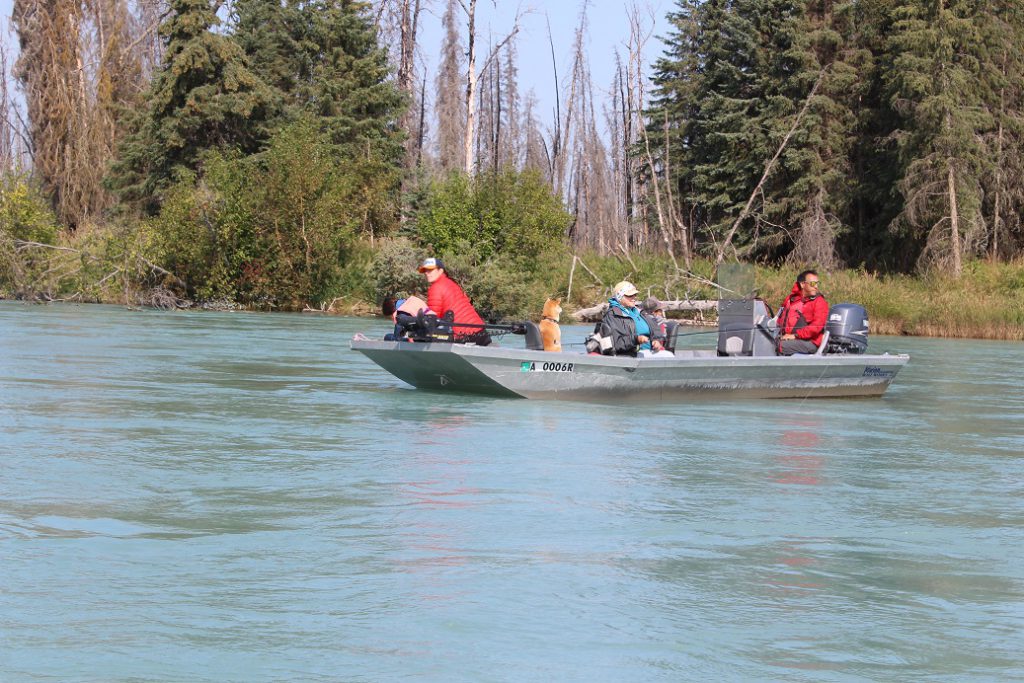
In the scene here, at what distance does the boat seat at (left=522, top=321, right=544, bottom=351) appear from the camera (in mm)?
14109

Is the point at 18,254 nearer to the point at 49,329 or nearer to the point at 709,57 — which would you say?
the point at 49,329

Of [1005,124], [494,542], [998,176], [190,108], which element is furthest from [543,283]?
[494,542]

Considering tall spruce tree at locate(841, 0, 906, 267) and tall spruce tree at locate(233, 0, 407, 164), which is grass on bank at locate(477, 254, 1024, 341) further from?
tall spruce tree at locate(233, 0, 407, 164)

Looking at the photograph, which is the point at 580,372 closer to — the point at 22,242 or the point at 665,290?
the point at 665,290

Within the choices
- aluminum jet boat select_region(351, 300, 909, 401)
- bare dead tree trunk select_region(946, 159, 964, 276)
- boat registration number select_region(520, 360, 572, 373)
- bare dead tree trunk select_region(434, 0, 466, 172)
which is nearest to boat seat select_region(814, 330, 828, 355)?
aluminum jet boat select_region(351, 300, 909, 401)

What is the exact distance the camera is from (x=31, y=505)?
7887mm

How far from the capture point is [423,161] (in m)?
45.2

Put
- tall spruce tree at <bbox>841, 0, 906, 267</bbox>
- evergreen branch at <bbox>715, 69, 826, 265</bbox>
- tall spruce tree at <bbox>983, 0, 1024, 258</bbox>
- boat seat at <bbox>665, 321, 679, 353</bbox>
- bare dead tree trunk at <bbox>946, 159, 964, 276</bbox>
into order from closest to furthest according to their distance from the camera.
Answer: boat seat at <bbox>665, 321, 679, 353</bbox>
bare dead tree trunk at <bbox>946, 159, 964, 276</bbox>
tall spruce tree at <bbox>983, 0, 1024, 258</bbox>
evergreen branch at <bbox>715, 69, 826, 265</bbox>
tall spruce tree at <bbox>841, 0, 906, 267</bbox>

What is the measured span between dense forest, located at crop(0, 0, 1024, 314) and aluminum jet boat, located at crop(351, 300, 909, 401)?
16.8 metres

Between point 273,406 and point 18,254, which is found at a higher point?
point 18,254

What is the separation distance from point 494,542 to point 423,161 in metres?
38.8

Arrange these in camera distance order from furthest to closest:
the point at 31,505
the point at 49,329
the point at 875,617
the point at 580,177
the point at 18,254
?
the point at 580,177 → the point at 18,254 → the point at 49,329 → the point at 31,505 → the point at 875,617

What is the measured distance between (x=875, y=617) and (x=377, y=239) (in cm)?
3901

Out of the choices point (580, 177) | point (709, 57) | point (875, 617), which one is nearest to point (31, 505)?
point (875, 617)
